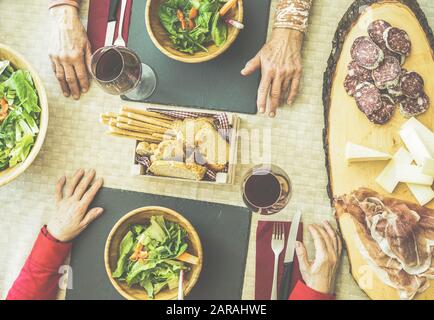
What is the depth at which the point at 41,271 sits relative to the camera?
1.34 m

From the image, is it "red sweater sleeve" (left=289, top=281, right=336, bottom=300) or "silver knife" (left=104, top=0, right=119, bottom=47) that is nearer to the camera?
"red sweater sleeve" (left=289, top=281, right=336, bottom=300)

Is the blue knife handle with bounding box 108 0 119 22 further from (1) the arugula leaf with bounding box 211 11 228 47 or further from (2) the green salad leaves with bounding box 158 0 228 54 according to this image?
(1) the arugula leaf with bounding box 211 11 228 47

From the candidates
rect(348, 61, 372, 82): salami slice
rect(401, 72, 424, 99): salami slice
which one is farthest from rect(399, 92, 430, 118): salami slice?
rect(348, 61, 372, 82): salami slice

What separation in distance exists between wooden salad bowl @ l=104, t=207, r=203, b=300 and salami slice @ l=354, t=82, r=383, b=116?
1.83 ft

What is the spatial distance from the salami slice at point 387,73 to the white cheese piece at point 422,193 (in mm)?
271

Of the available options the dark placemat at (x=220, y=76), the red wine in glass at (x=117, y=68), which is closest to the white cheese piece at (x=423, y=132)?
the dark placemat at (x=220, y=76)

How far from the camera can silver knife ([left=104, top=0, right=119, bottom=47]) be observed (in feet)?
4.50

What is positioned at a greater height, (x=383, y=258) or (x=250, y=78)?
(x=250, y=78)

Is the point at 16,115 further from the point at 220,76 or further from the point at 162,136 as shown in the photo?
the point at 220,76

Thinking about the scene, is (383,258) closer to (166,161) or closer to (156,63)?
(166,161)

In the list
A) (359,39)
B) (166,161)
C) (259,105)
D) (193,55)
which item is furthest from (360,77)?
(166,161)

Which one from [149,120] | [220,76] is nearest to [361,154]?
[220,76]
